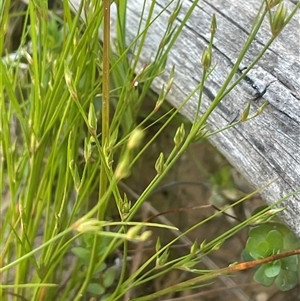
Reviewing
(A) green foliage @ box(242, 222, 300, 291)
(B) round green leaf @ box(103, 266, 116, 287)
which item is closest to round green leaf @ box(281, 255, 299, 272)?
(A) green foliage @ box(242, 222, 300, 291)

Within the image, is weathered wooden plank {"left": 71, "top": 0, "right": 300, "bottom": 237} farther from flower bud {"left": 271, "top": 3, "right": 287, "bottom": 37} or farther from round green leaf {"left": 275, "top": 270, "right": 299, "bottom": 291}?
flower bud {"left": 271, "top": 3, "right": 287, "bottom": 37}

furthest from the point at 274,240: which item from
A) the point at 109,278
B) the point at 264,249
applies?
the point at 109,278

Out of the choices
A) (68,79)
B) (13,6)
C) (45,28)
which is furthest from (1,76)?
(13,6)

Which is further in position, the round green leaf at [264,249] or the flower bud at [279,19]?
the round green leaf at [264,249]

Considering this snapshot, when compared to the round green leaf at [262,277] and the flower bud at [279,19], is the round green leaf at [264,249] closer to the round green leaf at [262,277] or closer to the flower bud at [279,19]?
the round green leaf at [262,277]

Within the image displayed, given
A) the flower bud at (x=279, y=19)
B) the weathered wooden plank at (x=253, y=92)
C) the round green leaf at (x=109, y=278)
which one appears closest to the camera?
the flower bud at (x=279, y=19)

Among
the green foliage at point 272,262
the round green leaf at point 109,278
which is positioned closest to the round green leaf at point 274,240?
the green foliage at point 272,262
